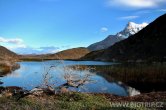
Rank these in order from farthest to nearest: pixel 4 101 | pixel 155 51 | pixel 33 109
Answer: pixel 155 51 → pixel 4 101 → pixel 33 109

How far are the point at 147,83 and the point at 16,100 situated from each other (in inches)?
1123

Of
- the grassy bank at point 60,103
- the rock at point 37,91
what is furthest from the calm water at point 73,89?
the grassy bank at point 60,103

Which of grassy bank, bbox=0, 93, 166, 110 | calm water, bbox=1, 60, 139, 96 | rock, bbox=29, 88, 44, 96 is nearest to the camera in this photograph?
grassy bank, bbox=0, 93, 166, 110

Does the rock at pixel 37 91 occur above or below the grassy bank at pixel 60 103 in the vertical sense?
above

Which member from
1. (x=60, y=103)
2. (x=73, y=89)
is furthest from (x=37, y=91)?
(x=73, y=89)

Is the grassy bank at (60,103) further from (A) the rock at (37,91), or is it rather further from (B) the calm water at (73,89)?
(B) the calm water at (73,89)

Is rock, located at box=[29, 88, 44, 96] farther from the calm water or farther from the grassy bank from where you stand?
the calm water

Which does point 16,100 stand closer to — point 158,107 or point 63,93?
point 63,93

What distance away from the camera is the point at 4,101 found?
824 inches

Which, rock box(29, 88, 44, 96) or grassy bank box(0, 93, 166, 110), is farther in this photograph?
rock box(29, 88, 44, 96)

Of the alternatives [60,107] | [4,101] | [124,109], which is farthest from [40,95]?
[124,109]

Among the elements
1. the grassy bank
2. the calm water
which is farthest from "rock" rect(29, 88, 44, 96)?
the calm water

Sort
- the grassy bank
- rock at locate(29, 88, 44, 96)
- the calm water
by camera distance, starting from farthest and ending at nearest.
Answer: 1. the calm water
2. rock at locate(29, 88, 44, 96)
3. the grassy bank

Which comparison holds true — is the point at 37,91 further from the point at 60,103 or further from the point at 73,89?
the point at 73,89
